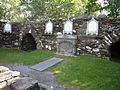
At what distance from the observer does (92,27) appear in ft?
19.6

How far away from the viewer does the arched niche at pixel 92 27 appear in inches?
232

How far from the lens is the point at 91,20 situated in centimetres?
602

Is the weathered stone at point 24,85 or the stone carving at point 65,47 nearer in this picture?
the weathered stone at point 24,85

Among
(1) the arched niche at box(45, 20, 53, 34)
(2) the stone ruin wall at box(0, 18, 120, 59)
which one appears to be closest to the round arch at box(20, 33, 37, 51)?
(2) the stone ruin wall at box(0, 18, 120, 59)

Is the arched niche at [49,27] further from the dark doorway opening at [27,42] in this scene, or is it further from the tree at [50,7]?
the tree at [50,7]

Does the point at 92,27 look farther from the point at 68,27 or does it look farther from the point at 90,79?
the point at 90,79

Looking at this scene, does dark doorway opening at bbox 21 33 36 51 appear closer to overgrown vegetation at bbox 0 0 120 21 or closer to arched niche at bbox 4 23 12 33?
arched niche at bbox 4 23 12 33

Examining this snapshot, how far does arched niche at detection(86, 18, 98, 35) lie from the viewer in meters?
5.90

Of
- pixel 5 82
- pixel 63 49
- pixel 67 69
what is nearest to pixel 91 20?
pixel 63 49

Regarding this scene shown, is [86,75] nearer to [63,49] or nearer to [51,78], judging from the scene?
[51,78]

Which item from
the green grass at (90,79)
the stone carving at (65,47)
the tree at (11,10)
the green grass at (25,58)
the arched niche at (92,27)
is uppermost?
the tree at (11,10)

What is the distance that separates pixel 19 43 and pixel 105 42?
8093mm

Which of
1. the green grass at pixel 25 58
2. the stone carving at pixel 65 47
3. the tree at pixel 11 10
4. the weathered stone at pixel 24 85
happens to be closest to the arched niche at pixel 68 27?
the stone carving at pixel 65 47

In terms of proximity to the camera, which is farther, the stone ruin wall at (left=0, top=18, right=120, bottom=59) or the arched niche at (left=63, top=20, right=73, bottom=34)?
the arched niche at (left=63, top=20, right=73, bottom=34)
